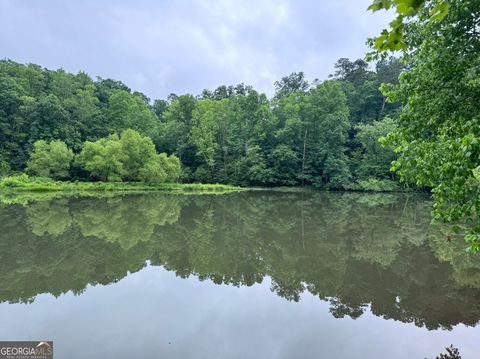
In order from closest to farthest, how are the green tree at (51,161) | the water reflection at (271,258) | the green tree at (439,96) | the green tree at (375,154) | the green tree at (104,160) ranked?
the green tree at (439,96) → the water reflection at (271,258) → the green tree at (51,161) → the green tree at (104,160) → the green tree at (375,154)

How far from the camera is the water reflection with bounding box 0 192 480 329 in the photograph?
674 cm

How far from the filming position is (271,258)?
9594 mm

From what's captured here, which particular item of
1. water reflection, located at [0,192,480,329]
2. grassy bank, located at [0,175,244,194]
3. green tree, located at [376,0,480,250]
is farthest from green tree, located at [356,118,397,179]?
green tree, located at [376,0,480,250]

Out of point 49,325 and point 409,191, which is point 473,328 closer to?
point 49,325

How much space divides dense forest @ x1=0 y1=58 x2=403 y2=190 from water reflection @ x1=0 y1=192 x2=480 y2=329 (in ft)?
73.1

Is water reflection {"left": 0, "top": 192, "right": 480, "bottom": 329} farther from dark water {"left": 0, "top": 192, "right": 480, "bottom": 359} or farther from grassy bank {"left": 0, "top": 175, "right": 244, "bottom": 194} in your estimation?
grassy bank {"left": 0, "top": 175, "right": 244, "bottom": 194}

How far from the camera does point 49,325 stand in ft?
17.2

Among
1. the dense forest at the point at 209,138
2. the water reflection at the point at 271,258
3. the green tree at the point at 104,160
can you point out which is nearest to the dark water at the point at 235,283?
the water reflection at the point at 271,258

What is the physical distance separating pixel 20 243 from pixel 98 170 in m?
27.7

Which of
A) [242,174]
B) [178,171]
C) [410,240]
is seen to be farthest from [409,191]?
[410,240]

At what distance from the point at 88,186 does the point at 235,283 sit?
2946 cm

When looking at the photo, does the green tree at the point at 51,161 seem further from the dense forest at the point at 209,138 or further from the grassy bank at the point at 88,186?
the grassy bank at the point at 88,186

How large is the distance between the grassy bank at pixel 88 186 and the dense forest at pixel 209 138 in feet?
4.40

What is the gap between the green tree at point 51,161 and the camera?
3497 centimetres
